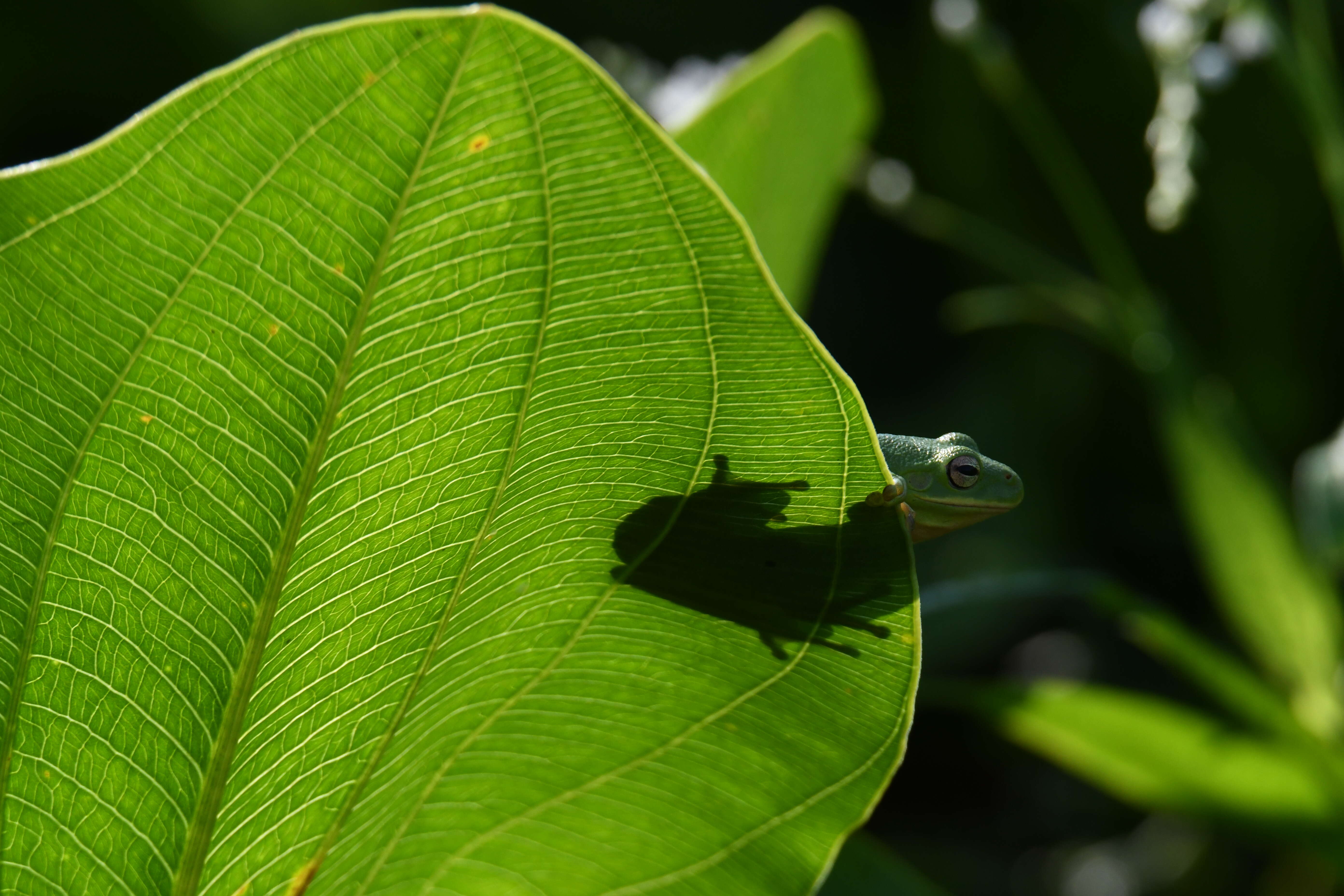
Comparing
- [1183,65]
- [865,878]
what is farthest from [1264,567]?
[865,878]

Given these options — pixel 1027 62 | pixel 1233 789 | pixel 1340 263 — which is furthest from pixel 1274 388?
pixel 1233 789

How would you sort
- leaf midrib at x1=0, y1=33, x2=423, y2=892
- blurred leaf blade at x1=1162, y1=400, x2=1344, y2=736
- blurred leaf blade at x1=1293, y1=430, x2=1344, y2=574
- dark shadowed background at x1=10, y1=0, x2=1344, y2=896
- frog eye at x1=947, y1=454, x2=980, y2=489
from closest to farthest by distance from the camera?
1. leaf midrib at x1=0, y1=33, x2=423, y2=892
2. frog eye at x1=947, y1=454, x2=980, y2=489
3. blurred leaf blade at x1=1293, y1=430, x2=1344, y2=574
4. blurred leaf blade at x1=1162, y1=400, x2=1344, y2=736
5. dark shadowed background at x1=10, y1=0, x2=1344, y2=896

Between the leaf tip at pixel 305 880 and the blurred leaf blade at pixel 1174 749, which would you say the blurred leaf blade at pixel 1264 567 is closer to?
the blurred leaf blade at pixel 1174 749

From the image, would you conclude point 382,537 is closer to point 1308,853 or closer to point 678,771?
point 678,771

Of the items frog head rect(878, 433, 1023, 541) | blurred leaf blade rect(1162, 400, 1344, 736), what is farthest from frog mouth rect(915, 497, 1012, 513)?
blurred leaf blade rect(1162, 400, 1344, 736)

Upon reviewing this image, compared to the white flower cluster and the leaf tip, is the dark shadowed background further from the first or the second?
the leaf tip

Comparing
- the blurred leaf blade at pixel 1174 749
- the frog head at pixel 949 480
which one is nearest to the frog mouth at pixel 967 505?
the frog head at pixel 949 480

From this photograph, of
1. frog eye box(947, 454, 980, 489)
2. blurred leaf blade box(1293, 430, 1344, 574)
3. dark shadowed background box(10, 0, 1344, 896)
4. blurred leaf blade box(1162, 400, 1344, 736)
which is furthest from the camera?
dark shadowed background box(10, 0, 1344, 896)
